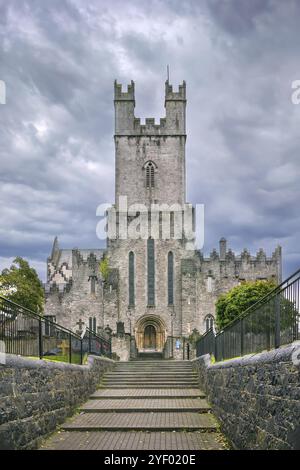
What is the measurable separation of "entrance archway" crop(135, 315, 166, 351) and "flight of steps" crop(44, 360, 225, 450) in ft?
72.8

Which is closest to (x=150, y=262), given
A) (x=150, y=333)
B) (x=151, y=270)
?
(x=151, y=270)

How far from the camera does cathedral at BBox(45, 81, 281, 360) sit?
42312 millimetres

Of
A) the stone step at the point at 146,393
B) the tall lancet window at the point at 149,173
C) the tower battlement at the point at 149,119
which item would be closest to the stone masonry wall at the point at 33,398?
the stone step at the point at 146,393

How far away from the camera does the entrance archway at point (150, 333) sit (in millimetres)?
Answer: 42219

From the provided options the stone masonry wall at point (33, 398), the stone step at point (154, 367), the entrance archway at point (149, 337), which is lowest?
the entrance archway at point (149, 337)

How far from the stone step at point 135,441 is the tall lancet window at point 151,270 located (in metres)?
31.7

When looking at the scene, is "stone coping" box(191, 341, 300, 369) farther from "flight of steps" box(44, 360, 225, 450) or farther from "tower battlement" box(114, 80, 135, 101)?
"tower battlement" box(114, 80, 135, 101)

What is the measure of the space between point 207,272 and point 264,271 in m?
4.64

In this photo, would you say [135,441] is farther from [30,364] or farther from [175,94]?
[175,94]

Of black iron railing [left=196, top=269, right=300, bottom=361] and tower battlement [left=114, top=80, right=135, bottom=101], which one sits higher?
tower battlement [left=114, top=80, right=135, bottom=101]

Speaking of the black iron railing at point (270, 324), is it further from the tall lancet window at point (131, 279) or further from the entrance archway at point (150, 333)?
the tall lancet window at point (131, 279)

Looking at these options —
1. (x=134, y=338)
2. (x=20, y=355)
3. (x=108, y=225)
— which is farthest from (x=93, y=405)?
(x=108, y=225)

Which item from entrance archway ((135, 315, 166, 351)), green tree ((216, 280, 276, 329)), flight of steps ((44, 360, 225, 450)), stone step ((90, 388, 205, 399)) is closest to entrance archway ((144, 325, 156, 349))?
entrance archway ((135, 315, 166, 351))
